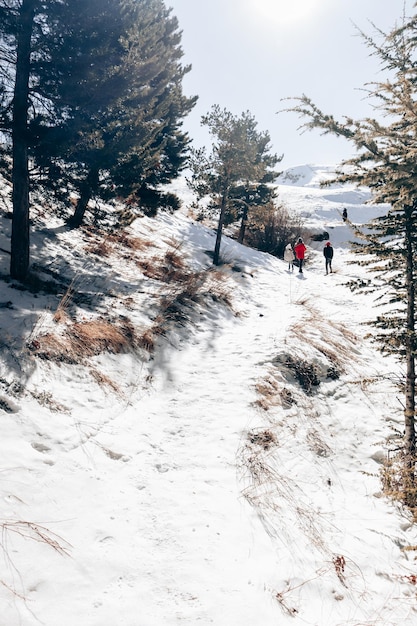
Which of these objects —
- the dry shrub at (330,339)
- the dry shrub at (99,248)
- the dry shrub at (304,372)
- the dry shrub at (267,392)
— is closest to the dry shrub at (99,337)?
the dry shrub at (267,392)

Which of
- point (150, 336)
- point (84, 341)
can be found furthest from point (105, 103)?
point (84, 341)

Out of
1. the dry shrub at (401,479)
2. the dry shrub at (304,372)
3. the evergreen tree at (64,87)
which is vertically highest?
the evergreen tree at (64,87)

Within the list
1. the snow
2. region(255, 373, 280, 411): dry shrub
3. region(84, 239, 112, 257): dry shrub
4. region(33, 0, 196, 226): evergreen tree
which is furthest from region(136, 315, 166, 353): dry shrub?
region(84, 239, 112, 257): dry shrub

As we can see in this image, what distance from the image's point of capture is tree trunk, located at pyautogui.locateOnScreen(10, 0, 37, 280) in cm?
710

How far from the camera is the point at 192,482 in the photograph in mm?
4207

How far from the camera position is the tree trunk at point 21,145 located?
23.3 ft

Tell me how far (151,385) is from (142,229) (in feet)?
42.3

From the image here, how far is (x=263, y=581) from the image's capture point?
3148mm

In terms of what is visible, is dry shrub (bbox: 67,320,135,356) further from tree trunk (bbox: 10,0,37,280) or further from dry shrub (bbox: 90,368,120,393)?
tree trunk (bbox: 10,0,37,280)

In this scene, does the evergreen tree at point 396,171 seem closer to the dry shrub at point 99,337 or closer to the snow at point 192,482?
the snow at point 192,482

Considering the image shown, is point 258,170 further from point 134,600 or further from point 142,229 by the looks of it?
point 134,600

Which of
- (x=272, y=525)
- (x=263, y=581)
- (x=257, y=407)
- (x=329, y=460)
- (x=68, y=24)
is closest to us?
(x=263, y=581)

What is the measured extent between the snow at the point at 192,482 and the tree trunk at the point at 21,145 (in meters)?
0.99

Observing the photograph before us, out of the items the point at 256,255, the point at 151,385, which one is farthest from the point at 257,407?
the point at 256,255
